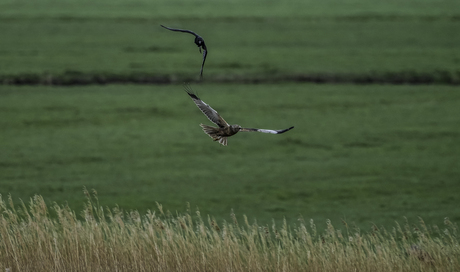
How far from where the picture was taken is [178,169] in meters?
17.8

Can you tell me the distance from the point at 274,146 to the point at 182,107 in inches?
183

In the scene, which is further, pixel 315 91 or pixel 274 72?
pixel 274 72

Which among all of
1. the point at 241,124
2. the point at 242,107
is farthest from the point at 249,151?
the point at 242,107

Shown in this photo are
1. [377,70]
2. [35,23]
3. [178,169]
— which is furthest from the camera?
[35,23]

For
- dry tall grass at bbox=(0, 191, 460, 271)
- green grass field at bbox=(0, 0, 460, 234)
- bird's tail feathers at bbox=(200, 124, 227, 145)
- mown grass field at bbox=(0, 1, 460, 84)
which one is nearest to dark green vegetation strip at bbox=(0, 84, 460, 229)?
green grass field at bbox=(0, 0, 460, 234)

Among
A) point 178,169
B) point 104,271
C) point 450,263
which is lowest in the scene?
point 178,169

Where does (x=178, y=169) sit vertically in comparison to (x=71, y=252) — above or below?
below

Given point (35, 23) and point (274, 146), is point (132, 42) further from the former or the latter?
point (274, 146)

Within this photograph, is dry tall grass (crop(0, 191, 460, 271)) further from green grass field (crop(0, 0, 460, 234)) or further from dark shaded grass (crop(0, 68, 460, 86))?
dark shaded grass (crop(0, 68, 460, 86))

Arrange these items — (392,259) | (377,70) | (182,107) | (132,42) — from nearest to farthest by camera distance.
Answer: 1. (392,259)
2. (182,107)
3. (377,70)
4. (132,42)

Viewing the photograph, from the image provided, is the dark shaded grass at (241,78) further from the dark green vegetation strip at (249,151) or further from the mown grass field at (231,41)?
the dark green vegetation strip at (249,151)

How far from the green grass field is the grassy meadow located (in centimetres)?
8

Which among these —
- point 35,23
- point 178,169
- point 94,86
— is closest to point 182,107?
point 94,86

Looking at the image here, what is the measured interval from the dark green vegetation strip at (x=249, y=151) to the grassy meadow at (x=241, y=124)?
72 millimetres
